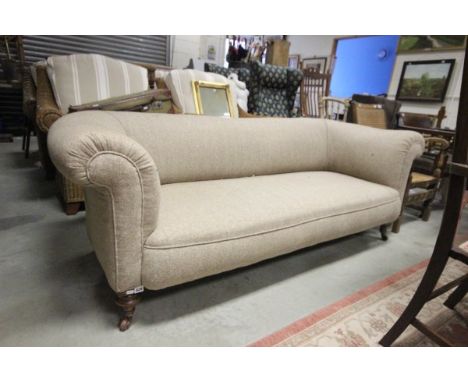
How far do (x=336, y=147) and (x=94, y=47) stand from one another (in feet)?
12.3

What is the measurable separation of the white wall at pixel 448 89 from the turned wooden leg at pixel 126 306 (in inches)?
189

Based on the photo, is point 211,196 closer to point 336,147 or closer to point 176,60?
point 336,147

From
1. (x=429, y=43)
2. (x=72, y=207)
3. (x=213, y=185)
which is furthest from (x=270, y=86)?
(x=429, y=43)

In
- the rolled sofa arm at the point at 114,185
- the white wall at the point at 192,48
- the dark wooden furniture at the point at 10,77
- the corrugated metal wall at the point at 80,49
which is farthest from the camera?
the white wall at the point at 192,48

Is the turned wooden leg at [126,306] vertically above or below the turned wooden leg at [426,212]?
above

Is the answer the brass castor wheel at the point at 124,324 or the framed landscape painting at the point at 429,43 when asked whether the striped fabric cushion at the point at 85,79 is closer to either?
the brass castor wheel at the point at 124,324

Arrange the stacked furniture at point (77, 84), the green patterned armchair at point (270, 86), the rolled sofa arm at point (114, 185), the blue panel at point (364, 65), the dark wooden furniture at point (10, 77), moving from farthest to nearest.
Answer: the blue panel at point (364, 65), the dark wooden furniture at point (10, 77), the green patterned armchair at point (270, 86), the stacked furniture at point (77, 84), the rolled sofa arm at point (114, 185)

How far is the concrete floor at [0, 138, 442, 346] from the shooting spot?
1.04 metres

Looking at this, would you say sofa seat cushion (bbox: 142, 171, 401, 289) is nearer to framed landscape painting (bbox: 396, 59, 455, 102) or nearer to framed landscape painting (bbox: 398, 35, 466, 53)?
framed landscape painting (bbox: 396, 59, 455, 102)

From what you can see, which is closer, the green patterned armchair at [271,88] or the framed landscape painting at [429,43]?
the green patterned armchair at [271,88]

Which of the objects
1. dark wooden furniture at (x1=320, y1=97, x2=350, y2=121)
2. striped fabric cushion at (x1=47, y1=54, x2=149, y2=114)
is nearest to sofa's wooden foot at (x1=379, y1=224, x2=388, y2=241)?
dark wooden furniture at (x1=320, y1=97, x2=350, y2=121)

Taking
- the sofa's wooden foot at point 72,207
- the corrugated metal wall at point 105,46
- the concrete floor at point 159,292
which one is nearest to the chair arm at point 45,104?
the sofa's wooden foot at point 72,207

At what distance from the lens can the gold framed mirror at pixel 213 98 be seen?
219cm
